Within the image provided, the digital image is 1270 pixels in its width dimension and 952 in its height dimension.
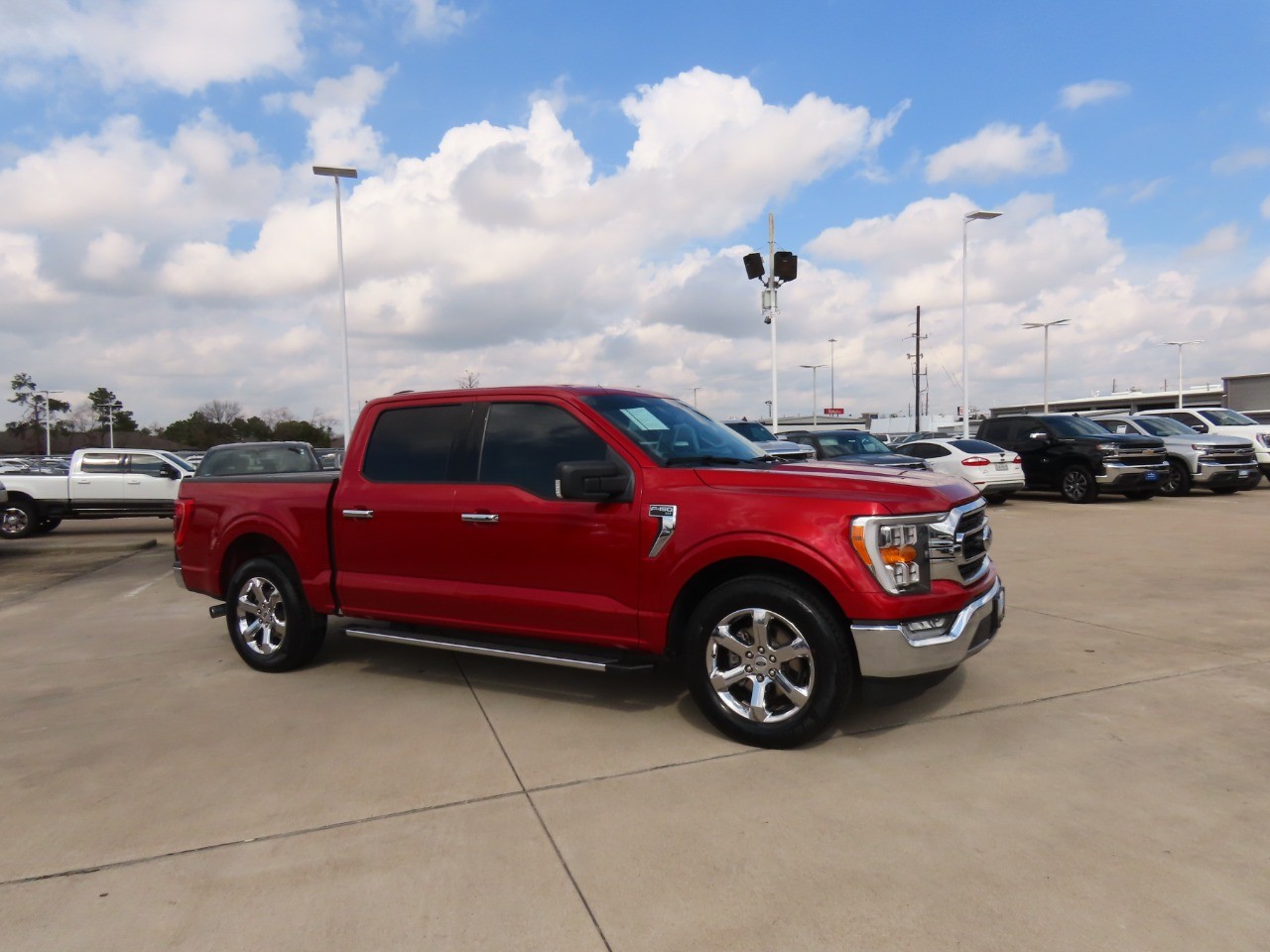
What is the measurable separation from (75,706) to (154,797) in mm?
1929

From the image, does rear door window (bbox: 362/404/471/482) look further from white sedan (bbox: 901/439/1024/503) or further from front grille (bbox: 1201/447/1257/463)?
front grille (bbox: 1201/447/1257/463)

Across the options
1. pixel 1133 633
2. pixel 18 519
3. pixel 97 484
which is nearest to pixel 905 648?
pixel 1133 633

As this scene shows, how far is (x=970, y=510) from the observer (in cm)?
429

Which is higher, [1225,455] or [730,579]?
[730,579]

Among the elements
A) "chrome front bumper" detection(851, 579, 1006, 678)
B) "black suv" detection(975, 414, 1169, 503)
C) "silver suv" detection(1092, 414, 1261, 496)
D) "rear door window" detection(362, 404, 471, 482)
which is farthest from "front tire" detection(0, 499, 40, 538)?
"silver suv" detection(1092, 414, 1261, 496)

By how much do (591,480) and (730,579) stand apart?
859mm

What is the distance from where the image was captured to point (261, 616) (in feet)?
19.0

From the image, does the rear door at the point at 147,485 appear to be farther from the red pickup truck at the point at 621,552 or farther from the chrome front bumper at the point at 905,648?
the chrome front bumper at the point at 905,648

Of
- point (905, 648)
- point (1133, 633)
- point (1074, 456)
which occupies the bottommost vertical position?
point (1133, 633)

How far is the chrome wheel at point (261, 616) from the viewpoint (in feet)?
18.8

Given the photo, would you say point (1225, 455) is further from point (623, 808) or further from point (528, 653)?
point (623, 808)

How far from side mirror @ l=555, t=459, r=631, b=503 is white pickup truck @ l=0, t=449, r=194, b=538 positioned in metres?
14.1

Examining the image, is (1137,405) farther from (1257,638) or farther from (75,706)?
(75,706)

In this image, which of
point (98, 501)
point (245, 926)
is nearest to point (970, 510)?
point (245, 926)
